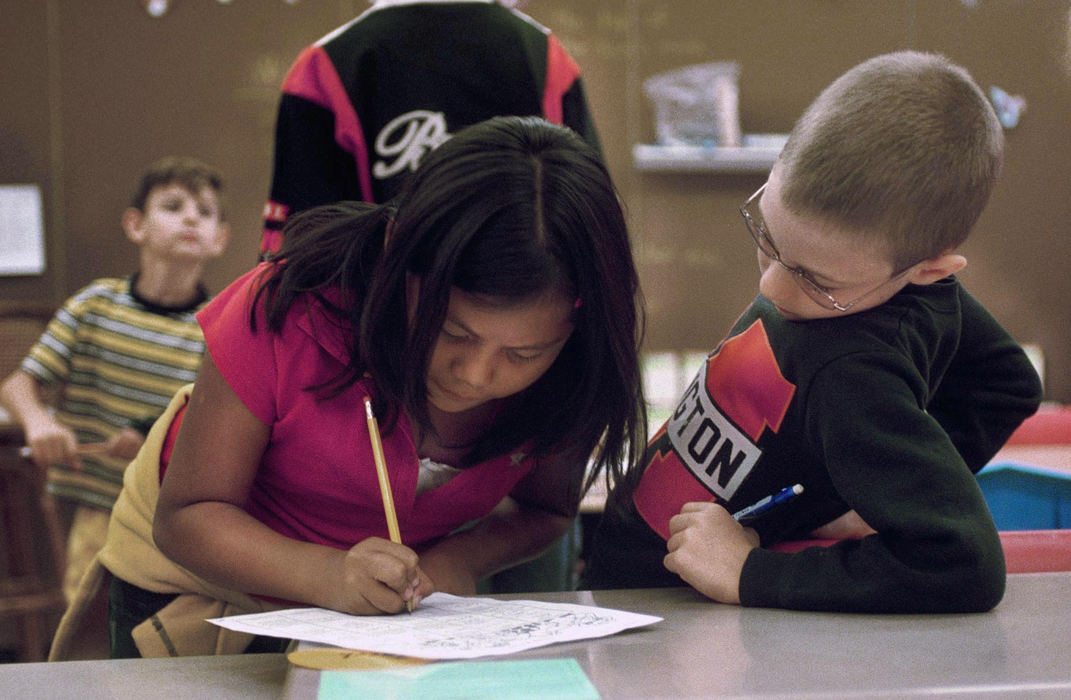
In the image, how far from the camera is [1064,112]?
12.8 feet

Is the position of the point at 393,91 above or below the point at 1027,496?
above

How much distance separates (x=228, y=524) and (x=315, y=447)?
11cm

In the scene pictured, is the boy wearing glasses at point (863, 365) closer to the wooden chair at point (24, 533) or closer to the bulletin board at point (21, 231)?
the wooden chair at point (24, 533)

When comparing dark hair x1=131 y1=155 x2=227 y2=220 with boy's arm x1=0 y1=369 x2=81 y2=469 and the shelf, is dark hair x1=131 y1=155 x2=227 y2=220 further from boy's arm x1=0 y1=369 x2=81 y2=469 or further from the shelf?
the shelf

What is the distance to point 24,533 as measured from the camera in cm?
305

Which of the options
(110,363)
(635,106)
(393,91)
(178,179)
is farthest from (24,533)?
(635,106)

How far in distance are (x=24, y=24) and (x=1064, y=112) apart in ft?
12.7

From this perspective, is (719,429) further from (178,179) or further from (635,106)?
(635,106)

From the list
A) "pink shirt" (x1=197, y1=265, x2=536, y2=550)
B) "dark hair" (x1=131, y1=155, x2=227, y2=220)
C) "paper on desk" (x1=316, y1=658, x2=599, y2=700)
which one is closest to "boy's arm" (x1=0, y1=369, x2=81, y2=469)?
"dark hair" (x1=131, y1=155, x2=227, y2=220)

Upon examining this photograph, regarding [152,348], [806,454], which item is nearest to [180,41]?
[152,348]

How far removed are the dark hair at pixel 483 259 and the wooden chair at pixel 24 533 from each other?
230 centimetres

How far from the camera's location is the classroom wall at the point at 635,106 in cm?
353

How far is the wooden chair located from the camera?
300 centimetres

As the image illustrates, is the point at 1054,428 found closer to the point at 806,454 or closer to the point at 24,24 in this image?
the point at 806,454
